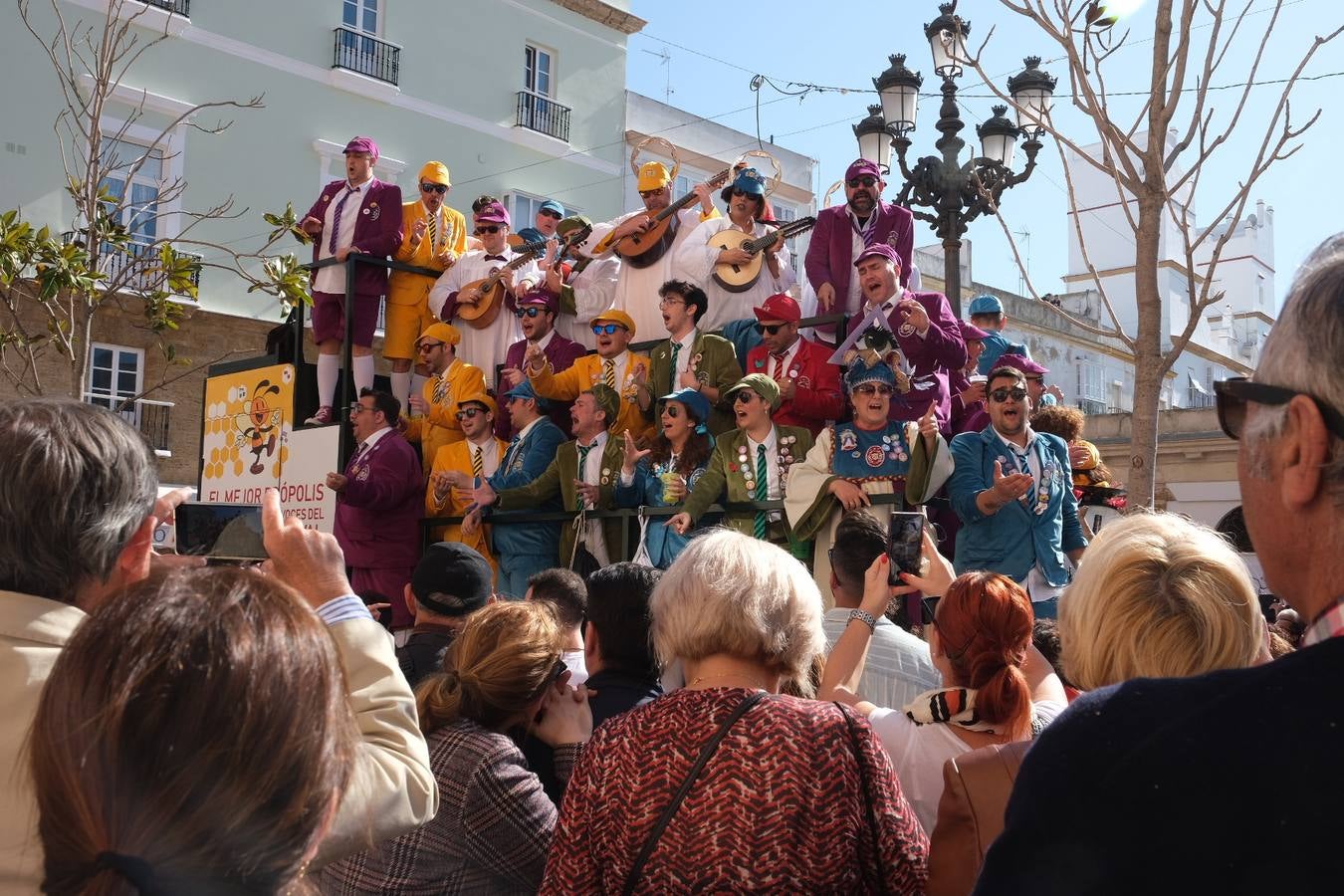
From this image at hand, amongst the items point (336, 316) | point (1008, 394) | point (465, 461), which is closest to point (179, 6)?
point (336, 316)

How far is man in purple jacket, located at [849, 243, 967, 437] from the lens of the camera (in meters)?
7.85

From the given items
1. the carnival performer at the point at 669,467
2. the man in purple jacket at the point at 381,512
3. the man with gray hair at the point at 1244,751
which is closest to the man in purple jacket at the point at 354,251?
the man in purple jacket at the point at 381,512

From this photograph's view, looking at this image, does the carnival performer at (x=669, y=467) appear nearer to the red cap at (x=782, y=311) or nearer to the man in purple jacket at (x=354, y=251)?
the red cap at (x=782, y=311)

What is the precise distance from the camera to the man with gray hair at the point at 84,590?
1.91 meters

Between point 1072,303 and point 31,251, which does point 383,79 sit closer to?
point 31,251

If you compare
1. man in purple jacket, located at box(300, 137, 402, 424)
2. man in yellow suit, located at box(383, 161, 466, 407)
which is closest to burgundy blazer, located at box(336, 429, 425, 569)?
man in purple jacket, located at box(300, 137, 402, 424)

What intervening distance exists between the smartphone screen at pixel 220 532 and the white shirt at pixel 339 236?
8.32m

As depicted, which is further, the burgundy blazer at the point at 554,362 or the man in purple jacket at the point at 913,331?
the burgundy blazer at the point at 554,362

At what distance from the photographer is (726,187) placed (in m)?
9.34

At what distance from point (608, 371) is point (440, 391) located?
165 cm

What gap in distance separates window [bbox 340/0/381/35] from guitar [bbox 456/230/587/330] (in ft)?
53.4

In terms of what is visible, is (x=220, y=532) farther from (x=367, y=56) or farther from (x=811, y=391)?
(x=367, y=56)

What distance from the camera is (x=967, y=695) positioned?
3059 millimetres

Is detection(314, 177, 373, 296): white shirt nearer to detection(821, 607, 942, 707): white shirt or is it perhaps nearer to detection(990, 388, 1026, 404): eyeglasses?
detection(990, 388, 1026, 404): eyeglasses
